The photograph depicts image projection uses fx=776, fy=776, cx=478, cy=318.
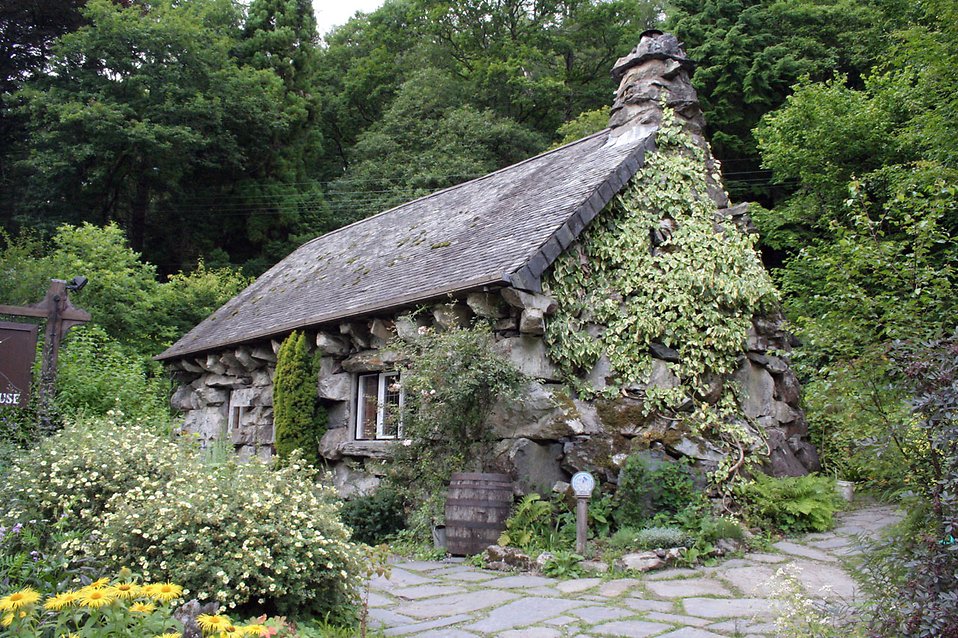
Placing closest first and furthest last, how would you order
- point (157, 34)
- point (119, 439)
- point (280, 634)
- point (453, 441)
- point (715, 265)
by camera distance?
point (280, 634) → point (119, 439) → point (453, 441) → point (715, 265) → point (157, 34)

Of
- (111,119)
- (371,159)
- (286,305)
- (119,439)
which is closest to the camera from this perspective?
(119,439)

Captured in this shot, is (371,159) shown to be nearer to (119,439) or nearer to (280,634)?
(119,439)

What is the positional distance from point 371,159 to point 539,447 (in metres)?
20.6

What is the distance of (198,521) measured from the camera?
14.5 ft

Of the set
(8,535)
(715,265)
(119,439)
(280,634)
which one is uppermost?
(715,265)

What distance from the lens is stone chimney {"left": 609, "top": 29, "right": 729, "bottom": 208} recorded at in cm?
1027

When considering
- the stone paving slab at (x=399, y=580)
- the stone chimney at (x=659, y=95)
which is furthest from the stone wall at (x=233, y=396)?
the stone chimney at (x=659, y=95)

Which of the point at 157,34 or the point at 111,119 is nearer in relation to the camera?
the point at 111,119

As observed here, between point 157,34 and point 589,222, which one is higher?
point 157,34

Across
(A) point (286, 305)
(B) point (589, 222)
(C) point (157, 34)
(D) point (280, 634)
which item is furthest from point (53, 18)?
(D) point (280, 634)

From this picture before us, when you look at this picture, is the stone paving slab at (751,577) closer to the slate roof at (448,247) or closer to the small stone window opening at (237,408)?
the slate roof at (448,247)

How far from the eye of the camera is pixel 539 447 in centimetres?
800

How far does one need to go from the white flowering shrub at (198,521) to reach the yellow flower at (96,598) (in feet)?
2.93

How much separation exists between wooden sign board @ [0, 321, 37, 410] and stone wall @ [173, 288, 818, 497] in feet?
12.1
